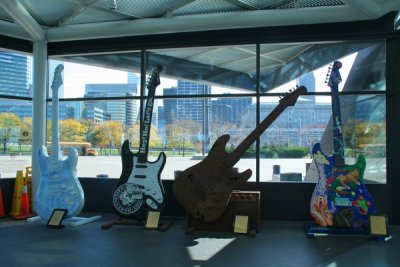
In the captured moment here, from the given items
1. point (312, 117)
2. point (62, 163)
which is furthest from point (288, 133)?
point (62, 163)

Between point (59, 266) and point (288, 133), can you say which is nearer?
point (59, 266)

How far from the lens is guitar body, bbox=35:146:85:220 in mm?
4430

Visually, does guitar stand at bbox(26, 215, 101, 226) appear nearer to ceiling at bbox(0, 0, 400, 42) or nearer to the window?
the window

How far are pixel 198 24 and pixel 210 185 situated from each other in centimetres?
196

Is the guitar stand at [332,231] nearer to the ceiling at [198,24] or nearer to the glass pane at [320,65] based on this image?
the glass pane at [320,65]

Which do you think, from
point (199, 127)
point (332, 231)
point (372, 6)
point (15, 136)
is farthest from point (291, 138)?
point (15, 136)

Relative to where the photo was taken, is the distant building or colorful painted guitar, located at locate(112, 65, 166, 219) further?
the distant building

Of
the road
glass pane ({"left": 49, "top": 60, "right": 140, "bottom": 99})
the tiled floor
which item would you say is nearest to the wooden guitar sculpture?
the tiled floor

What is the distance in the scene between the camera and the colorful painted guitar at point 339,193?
3.93 m

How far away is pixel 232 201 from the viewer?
427 centimetres

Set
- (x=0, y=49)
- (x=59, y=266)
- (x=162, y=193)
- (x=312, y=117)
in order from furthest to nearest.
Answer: (x=0, y=49), (x=312, y=117), (x=162, y=193), (x=59, y=266)

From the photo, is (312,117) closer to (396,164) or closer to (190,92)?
(396,164)

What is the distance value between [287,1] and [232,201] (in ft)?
7.83

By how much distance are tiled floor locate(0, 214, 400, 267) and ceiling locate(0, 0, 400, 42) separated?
7.91 feet
